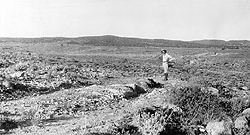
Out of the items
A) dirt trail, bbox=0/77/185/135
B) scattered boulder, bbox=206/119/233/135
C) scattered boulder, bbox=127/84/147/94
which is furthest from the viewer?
scattered boulder, bbox=127/84/147/94

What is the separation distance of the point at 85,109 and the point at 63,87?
3956 millimetres

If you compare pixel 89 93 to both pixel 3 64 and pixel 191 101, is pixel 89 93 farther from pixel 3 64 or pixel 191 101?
pixel 3 64

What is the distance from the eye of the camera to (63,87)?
43.8ft

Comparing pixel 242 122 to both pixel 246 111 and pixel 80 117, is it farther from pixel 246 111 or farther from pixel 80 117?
pixel 80 117

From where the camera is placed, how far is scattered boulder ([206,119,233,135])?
7266mm

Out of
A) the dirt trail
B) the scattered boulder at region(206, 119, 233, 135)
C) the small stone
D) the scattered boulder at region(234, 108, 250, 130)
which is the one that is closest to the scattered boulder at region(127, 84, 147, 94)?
the dirt trail

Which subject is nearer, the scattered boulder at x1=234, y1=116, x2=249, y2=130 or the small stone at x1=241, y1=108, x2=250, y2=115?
the scattered boulder at x1=234, y1=116, x2=249, y2=130

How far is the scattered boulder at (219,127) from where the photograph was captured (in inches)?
286

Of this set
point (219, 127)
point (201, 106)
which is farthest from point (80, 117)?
point (219, 127)

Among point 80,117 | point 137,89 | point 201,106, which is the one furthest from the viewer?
point 137,89

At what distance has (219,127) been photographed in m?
7.43

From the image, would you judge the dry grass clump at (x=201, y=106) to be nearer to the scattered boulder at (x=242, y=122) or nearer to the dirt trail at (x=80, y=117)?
the scattered boulder at (x=242, y=122)

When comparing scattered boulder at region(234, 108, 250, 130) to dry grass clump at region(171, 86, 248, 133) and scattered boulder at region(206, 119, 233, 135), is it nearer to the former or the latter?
scattered boulder at region(206, 119, 233, 135)

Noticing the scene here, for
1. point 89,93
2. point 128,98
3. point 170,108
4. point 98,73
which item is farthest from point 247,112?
point 98,73
